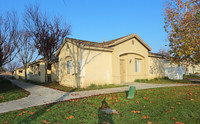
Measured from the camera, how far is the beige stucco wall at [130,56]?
43.0 feet

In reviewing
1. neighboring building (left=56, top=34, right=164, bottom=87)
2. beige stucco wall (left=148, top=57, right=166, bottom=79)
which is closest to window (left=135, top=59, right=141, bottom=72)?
neighboring building (left=56, top=34, right=164, bottom=87)

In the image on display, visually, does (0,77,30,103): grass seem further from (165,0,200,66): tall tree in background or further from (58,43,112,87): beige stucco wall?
(165,0,200,66): tall tree in background

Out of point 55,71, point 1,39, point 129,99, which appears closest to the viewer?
point 129,99

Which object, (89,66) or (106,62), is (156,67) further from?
(89,66)

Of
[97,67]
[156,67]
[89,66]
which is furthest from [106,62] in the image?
[156,67]

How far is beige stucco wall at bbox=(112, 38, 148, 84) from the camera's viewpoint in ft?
43.0

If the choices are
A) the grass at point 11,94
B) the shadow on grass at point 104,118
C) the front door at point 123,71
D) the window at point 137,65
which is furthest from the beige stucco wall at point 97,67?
the shadow on grass at point 104,118

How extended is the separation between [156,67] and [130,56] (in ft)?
16.6

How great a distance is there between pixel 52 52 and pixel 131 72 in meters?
9.53

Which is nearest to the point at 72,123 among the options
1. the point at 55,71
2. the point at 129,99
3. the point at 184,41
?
the point at 129,99

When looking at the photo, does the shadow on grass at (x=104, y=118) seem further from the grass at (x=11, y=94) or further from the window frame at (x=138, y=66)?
the window frame at (x=138, y=66)

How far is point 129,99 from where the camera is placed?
6.70 m

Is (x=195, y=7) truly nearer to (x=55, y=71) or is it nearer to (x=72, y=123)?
(x=72, y=123)

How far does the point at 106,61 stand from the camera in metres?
12.5
